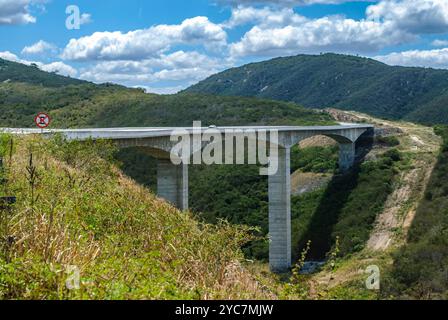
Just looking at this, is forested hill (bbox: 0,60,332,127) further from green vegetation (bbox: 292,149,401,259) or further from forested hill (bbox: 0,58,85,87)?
forested hill (bbox: 0,58,85,87)

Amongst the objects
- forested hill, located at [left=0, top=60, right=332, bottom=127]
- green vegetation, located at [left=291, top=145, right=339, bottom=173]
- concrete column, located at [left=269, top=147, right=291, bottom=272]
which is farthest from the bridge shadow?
forested hill, located at [left=0, top=60, right=332, bottom=127]

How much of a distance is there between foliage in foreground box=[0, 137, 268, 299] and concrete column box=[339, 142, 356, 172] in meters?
50.8

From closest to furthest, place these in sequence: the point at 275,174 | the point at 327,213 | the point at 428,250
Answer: the point at 428,250, the point at 275,174, the point at 327,213

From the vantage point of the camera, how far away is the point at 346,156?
64.1 metres

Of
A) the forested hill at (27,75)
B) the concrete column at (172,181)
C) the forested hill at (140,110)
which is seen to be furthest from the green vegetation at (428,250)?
the forested hill at (27,75)

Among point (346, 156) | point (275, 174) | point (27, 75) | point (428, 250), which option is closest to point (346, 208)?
point (275, 174)

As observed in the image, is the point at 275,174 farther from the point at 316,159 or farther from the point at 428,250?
the point at 316,159

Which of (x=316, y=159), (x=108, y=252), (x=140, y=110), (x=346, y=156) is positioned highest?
(x=140, y=110)

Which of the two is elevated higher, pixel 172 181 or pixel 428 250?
pixel 172 181

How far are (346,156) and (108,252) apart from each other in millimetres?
56665

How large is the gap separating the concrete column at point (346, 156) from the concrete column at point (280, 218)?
14.3 meters
